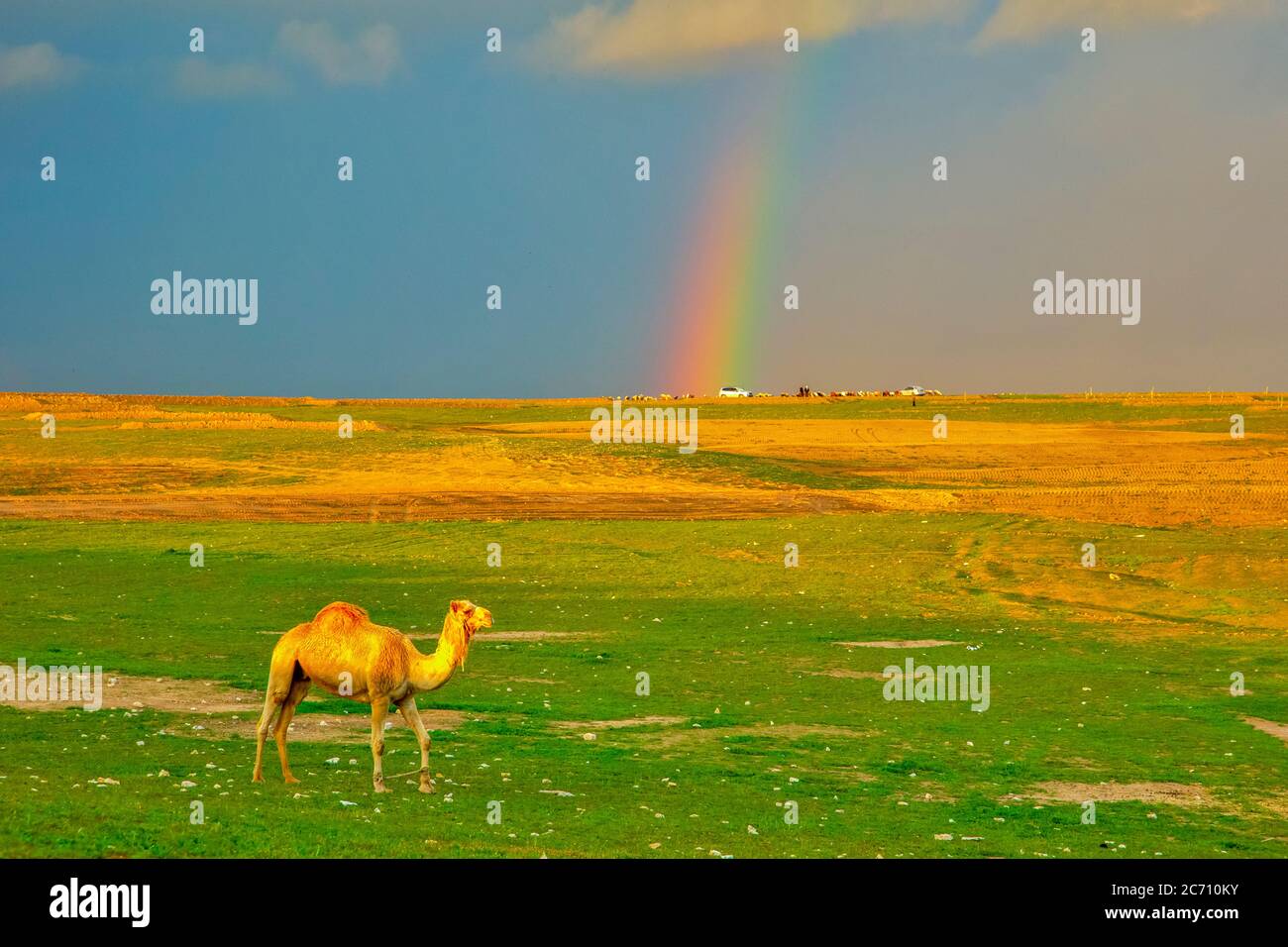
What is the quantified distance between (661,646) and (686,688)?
6238 millimetres

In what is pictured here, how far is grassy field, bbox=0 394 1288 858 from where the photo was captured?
1723cm

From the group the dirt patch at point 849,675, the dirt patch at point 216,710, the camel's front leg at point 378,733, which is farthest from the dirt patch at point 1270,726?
the camel's front leg at point 378,733

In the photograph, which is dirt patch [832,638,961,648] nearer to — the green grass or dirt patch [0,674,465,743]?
the green grass

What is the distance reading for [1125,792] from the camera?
21.1 metres

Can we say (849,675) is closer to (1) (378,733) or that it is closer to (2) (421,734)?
(2) (421,734)

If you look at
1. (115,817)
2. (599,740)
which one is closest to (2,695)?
(599,740)

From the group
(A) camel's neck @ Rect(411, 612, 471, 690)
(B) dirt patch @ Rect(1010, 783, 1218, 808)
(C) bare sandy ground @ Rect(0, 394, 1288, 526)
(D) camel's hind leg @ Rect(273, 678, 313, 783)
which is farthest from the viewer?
(C) bare sandy ground @ Rect(0, 394, 1288, 526)

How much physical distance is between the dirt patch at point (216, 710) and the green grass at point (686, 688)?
52cm

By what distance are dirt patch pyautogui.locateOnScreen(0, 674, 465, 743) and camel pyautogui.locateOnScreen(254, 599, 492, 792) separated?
5.15 meters

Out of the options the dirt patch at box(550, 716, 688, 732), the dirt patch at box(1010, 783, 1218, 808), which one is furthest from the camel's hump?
the dirt patch at box(1010, 783, 1218, 808)

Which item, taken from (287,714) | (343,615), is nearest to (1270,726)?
(343,615)

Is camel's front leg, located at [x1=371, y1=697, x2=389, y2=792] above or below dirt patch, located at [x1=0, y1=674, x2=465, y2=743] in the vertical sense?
above

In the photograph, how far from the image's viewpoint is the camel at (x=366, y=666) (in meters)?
17.3

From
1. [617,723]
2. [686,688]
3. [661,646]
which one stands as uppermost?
[661,646]
